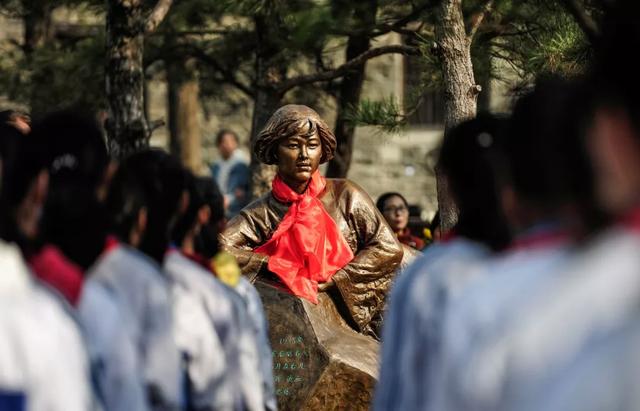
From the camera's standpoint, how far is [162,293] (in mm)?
3926

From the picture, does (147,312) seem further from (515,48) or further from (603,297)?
(515,48)

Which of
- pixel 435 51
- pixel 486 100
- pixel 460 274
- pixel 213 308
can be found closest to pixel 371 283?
pixel 435 51

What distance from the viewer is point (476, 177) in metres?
3.88

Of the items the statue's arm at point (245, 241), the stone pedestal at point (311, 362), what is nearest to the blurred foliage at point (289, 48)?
the statue's arm at point (245, 241)

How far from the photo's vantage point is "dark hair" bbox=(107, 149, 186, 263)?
421 centimetres

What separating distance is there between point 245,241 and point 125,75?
2183 millimetres

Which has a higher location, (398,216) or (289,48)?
(289,48)

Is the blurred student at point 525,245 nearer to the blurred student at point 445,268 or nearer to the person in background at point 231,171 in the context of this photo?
the blurred student at point 445,268

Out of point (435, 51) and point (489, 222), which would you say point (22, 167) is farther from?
point (435, 51)

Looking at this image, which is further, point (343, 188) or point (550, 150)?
point (343, 188)

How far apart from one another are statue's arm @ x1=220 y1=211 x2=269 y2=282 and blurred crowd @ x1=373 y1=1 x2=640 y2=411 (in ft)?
11.4

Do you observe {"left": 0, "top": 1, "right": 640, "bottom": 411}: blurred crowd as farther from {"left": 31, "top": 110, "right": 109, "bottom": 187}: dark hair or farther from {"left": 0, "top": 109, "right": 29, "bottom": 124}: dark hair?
{"left": 0, "top": 109, "right": 29, "bottom": 124}: dark hair

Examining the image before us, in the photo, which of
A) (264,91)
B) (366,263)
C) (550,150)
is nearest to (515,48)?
(264,91)

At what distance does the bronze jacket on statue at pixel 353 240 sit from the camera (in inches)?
286
